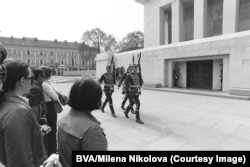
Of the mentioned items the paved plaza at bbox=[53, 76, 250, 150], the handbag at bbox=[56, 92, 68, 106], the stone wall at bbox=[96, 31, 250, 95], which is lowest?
the paved plaza at bbox=[53, 76, 250, 150]

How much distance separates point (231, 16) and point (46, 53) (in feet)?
247

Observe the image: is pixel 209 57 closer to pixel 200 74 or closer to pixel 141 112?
pixel 200 74

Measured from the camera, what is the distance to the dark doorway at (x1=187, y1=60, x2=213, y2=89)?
48.5ft

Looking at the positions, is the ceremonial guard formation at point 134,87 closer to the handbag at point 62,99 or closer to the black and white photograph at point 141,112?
the black and white photograph at point 141,112

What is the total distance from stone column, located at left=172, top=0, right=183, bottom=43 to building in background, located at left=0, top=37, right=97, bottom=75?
48.6 metres

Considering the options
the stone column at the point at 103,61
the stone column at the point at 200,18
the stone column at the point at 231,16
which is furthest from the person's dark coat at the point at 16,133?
the stone column at the point at 103,61

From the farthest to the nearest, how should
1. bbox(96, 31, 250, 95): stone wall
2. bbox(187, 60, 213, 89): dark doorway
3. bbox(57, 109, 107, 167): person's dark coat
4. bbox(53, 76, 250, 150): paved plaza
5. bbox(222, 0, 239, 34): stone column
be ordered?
1. bbox(187, 60, 213, 89): dark doorway
2. bbox(222, 0, 239, 34): stone column
3. bbox(96, 31, 250, 95): stone wall
4. bbox(53, 76, 250, 150): paved plaza
5. bbox(57, 109, 107, 167): person's dark coat

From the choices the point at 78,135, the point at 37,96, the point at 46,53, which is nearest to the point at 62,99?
the point at 37,96

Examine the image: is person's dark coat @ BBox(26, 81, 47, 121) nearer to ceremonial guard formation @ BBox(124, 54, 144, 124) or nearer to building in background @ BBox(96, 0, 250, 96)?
ceremonial guard formation @ BBox(124, 54, 144, 124)

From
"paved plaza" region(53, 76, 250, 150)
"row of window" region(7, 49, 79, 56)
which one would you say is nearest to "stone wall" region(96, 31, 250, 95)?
"paved plaza" region(53, 76, 250, 150)

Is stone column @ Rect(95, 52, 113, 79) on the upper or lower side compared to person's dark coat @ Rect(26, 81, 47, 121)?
upper

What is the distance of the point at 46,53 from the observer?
74.0 meters

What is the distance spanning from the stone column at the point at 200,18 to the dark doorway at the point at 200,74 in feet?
11.4

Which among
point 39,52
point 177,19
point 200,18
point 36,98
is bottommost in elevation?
point 36,98
